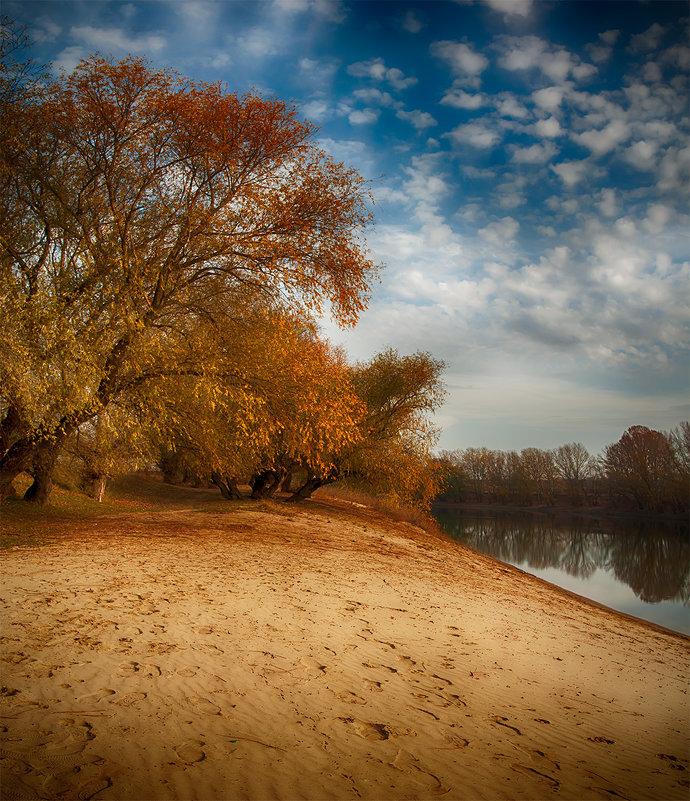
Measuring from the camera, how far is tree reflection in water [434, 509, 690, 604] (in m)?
24.5

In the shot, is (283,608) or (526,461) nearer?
(283,608)

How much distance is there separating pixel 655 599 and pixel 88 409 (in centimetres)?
2189

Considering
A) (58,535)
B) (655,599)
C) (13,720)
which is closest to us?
(13,720)

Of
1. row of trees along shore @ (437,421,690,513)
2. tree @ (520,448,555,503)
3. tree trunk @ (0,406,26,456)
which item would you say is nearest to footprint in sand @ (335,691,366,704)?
tree trunk @ (0,406,26,456)

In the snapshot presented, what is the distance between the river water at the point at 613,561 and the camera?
65.2 feet

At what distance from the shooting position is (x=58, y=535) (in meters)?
12.9

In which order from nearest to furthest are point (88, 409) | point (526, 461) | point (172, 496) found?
point (88, 409) → point (172, 496) → point (526, 461)

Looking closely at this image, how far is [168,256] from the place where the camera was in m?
13.6

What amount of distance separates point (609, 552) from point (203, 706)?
1453 inches

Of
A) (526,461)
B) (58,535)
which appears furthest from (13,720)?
(526,461)

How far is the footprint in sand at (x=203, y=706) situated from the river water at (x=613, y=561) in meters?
16.6

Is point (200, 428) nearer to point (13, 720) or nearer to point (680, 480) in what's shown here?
point (13, 720)

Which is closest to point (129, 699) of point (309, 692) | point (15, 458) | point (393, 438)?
point (309, 692)

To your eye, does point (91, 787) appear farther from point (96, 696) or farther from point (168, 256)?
point (168, 256)
